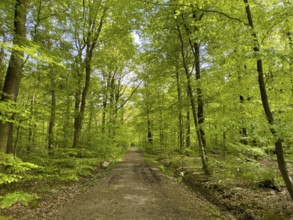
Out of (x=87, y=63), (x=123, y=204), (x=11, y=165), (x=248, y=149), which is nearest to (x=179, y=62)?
(x=87, y=63)

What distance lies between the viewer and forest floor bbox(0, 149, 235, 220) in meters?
5.85

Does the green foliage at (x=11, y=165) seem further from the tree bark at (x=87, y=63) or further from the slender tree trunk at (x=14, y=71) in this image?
the tree bark at (x=87, y=63)

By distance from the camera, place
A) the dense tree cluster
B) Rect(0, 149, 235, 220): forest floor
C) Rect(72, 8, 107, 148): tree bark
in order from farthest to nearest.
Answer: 1. Rect(72, 8, 107, 148): tree bark
2. Rect(0, 149, 235, 220): forest floor
3. the dense tree cluster

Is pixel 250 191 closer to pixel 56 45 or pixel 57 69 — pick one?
pixel 57 69

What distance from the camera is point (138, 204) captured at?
674 centimetres

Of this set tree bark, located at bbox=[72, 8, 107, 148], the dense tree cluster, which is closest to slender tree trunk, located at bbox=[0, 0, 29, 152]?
the dense tree cluster

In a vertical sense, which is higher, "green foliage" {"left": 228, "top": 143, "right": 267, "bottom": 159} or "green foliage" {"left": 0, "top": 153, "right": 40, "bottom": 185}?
"green foliage" {"left": 228, "top": 143, "right": 267, "bottom": 159}

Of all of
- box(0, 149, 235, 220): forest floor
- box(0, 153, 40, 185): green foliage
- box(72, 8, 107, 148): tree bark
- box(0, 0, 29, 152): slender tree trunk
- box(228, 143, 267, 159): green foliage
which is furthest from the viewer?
box(72, 8, 107, 148): tree bark

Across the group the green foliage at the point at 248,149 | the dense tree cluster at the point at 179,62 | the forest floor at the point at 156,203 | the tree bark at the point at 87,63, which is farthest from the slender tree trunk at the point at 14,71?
the green foliage at the point at 248,149

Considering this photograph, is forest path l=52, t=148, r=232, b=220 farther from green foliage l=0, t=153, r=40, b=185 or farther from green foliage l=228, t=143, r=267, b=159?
green foliage l=228, t=143, r=267, b=159

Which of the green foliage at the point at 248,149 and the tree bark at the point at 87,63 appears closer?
the green foliage at the point at 248,149

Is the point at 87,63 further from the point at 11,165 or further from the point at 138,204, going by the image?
the point at 138,204

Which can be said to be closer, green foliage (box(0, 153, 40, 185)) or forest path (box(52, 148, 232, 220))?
green foliage (box(0, 153, 40, 185))

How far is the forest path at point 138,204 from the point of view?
5875mm
